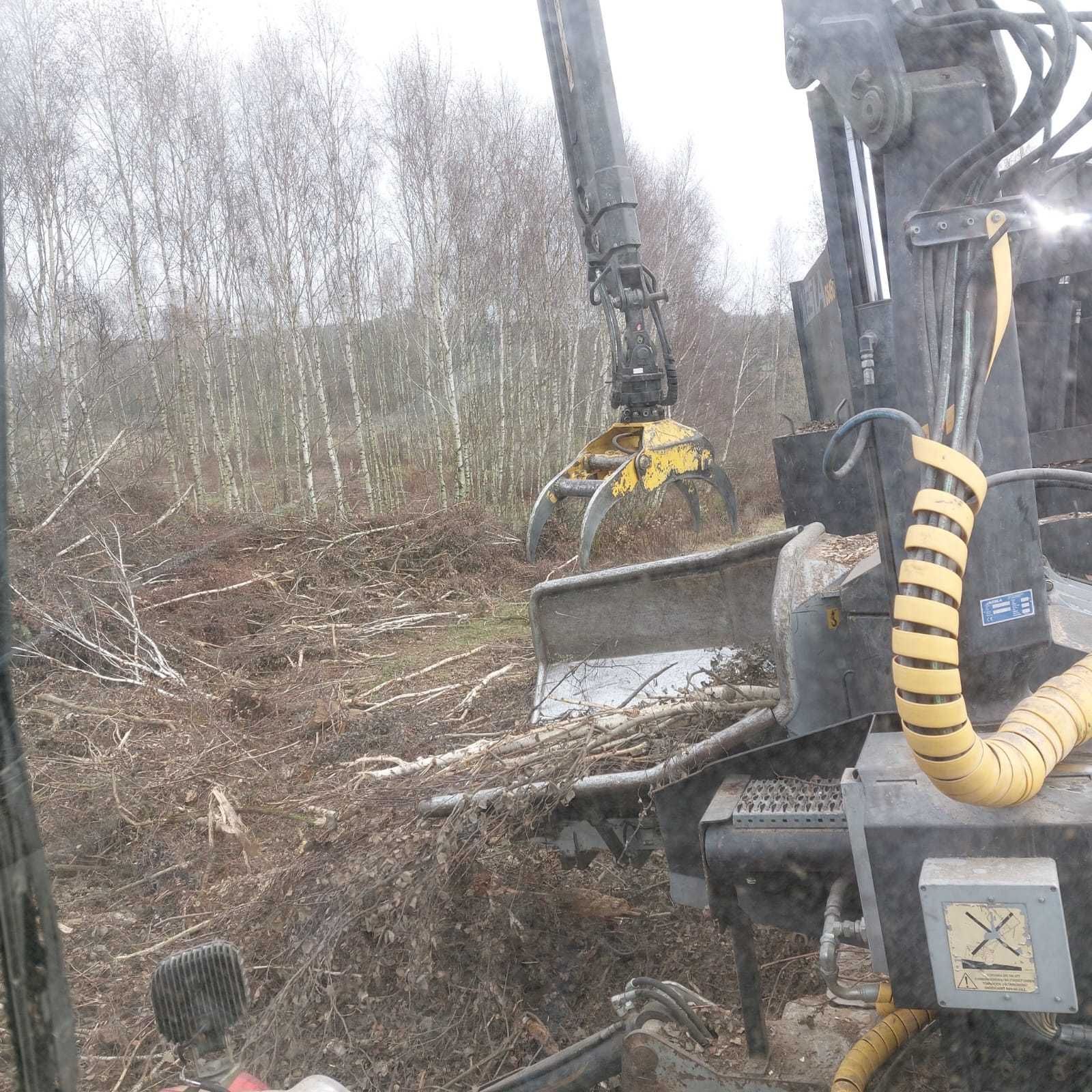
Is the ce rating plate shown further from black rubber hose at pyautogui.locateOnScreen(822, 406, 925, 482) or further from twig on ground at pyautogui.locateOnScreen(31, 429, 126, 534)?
twig on ground at pyautogui.locateOnScreen(31, 429, 126, 534)

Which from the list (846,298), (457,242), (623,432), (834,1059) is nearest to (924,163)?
(846,298)

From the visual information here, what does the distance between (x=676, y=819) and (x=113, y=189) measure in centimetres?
1717

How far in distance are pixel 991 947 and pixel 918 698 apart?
46 centimetres

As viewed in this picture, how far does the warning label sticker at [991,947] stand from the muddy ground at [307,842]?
2.76 ft

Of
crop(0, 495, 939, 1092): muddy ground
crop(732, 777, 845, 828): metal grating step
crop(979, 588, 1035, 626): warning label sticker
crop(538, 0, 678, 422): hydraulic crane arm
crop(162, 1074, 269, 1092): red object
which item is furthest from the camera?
crop(538, 0, 678, 422): hydraulic crane arm

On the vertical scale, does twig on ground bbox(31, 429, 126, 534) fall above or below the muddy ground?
above

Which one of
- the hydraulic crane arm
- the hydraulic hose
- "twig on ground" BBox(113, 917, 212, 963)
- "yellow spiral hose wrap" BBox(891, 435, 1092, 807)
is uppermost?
the hydraulic crane arm

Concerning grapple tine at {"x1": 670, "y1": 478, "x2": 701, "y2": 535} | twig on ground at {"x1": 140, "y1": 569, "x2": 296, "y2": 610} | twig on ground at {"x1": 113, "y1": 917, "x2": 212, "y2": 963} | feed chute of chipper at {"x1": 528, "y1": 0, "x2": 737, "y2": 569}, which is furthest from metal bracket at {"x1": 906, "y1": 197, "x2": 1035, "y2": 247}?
twig on ground at {"x1": 140, "y1": 569, "x2": 296, "y2": 610}

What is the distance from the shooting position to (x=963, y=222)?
6.29ft

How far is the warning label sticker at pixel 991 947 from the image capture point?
5.59ft

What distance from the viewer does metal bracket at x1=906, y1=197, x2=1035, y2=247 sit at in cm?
190

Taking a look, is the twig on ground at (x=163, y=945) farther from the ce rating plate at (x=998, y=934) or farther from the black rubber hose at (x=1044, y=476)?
the black rubber hose at (x=1044, y=476)

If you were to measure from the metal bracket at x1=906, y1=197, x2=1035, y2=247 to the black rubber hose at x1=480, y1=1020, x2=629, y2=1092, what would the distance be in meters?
1.92

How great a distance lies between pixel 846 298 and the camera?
2555mm
